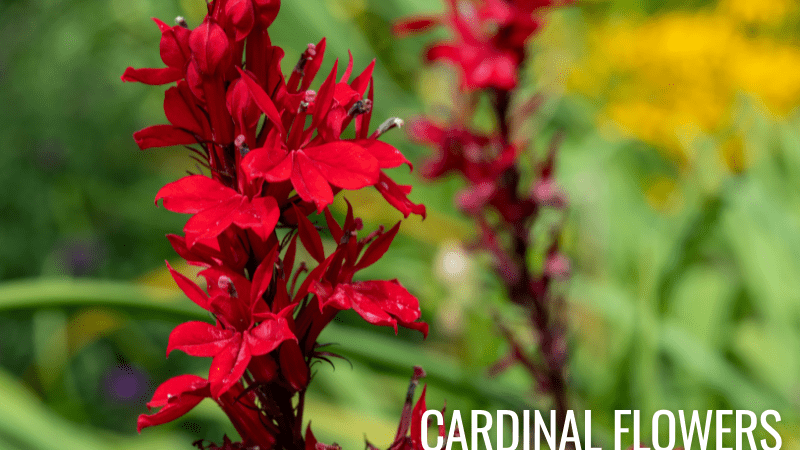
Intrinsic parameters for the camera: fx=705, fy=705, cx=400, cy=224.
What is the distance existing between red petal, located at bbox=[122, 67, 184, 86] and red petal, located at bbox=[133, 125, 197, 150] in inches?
0.9

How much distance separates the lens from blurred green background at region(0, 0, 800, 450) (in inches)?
44.6

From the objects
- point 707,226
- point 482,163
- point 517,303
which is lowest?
point 517,303

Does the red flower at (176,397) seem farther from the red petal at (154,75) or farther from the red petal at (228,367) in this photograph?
the red petal at (154,75)

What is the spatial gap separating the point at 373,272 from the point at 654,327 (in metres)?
0.70

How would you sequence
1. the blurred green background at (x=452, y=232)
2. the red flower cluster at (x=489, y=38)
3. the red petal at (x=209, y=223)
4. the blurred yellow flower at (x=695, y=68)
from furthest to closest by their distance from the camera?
the blurred yellow flower at (x=695, y=68) → the blurred green background at (x=452, y=232) → the red flower cluster at (x=489, y=38) → the red petal at (x=209, y=223)

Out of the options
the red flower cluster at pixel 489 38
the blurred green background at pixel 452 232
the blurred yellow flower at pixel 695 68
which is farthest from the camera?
the blurred yellow flower at pixel 695 68

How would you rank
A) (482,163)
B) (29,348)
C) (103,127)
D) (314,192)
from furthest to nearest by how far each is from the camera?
1. (103,127)
2. (29,348)
3. (482,163)
4. (314,192)

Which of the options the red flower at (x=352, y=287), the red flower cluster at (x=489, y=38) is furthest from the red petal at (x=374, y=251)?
the red flower cluster at (x=489, y=38)

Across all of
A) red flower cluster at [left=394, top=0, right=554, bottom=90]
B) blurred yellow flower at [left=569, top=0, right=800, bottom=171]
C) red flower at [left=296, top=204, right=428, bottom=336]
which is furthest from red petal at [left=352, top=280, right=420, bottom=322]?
blurred yellow flower at [left=569, top=0, right=800, bottom=171]

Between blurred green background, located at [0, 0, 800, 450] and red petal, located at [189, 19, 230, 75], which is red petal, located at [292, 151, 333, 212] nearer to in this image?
red petal, located at [189, 19, 230, 75]

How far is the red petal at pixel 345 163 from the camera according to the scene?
349 mm

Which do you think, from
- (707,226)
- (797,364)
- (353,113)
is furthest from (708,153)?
(353,113)

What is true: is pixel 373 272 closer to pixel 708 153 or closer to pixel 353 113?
pixel 708 153

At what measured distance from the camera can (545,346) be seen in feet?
2.82
